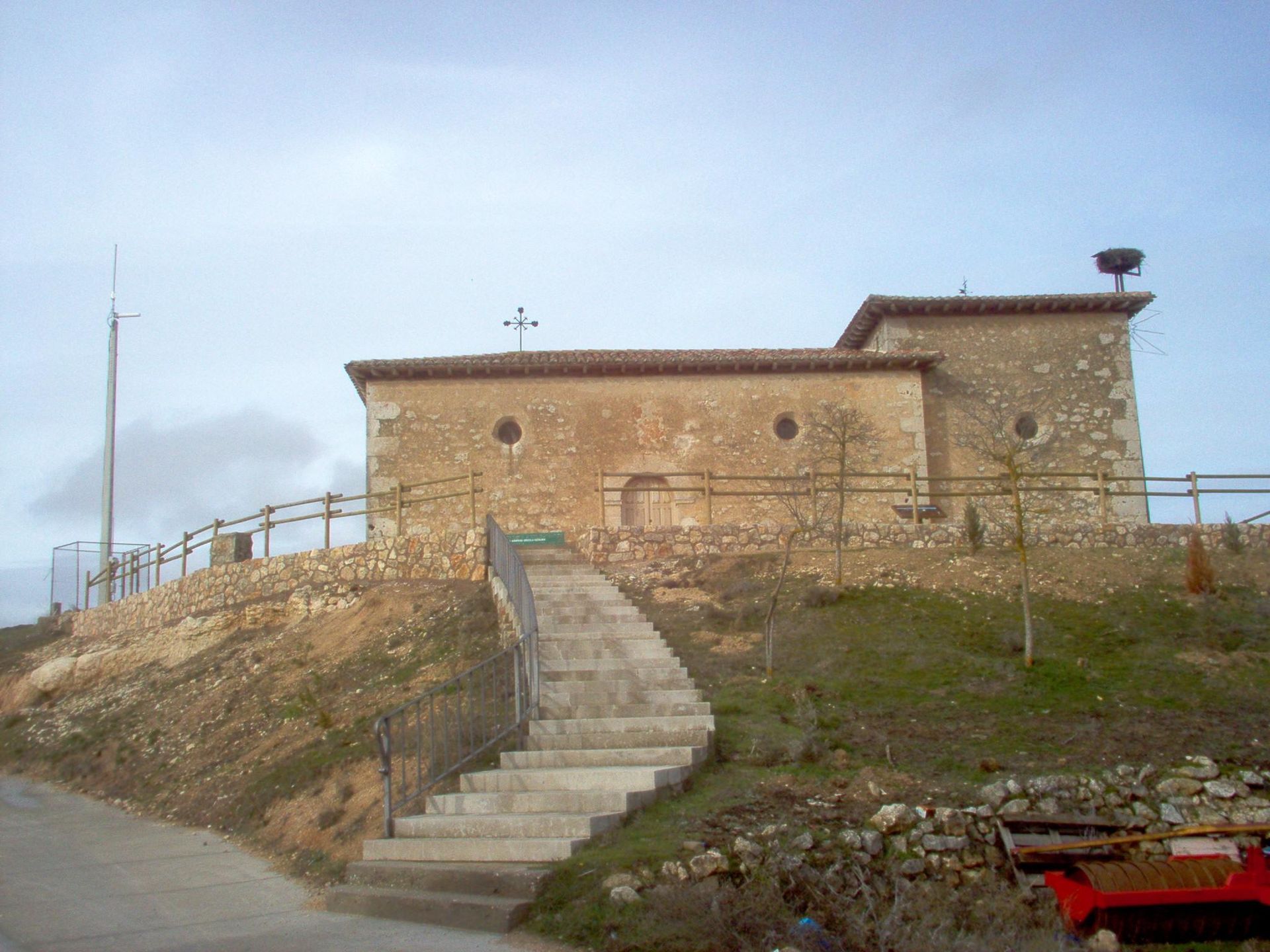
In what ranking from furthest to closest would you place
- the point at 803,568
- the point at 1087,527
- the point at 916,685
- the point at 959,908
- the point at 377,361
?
the point at 377,361 → the point at 1087,527 → the point at 803,568 → the point at 916,685 → the point at 959,908

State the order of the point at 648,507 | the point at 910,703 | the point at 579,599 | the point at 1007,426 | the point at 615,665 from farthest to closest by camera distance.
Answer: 1. the point at 1007,426
2. the point at 648,507
3. the point at 579,599
4. the point at 615,665
5. the point at 910,703

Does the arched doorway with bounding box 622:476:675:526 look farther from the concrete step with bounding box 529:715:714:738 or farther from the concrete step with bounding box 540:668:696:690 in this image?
the concrete step with bounding box 529:715:714:738

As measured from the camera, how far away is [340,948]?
695cm

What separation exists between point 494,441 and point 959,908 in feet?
54.7

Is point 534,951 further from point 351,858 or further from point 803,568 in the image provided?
point 803,568

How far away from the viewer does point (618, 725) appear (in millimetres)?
10680

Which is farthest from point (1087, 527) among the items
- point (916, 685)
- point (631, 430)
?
point (631, 430)

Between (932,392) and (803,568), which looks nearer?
(803,568)

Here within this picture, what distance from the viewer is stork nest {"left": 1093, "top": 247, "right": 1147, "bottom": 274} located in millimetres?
26344

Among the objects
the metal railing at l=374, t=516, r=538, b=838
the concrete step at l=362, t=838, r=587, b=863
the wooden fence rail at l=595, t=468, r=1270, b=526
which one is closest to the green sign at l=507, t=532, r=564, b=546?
the wooden fence rail at l=595, t=468, r=1270, b=526

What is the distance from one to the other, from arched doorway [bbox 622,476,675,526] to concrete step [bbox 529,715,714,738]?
11792mm

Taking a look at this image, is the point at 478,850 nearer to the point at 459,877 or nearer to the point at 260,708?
the point at 459,877

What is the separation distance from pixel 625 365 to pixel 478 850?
16.1 m

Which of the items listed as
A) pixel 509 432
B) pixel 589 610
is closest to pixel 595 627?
pixel 589 610
